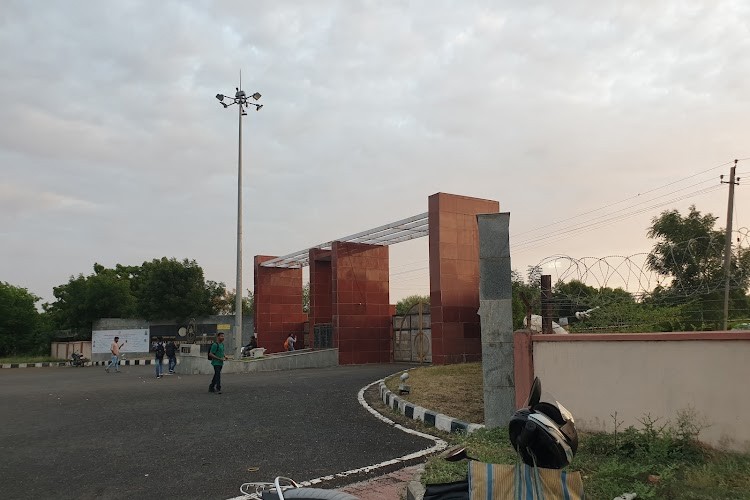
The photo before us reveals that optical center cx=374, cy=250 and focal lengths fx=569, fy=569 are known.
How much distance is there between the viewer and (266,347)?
3034 cm

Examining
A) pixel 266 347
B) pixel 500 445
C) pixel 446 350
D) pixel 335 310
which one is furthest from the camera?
pixel 266 347

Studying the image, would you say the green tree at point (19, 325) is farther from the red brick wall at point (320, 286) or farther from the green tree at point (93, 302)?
the red brick wall at point (320, 286)

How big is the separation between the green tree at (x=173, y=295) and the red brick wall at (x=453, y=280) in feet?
88.7

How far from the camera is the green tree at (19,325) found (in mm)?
44500

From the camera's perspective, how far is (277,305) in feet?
103

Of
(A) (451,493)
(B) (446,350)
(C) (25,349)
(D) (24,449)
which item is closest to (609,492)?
(A) (451,493)

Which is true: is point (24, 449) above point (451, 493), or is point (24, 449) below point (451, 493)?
below

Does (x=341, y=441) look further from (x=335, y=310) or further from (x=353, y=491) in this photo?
(x=335, y=310)

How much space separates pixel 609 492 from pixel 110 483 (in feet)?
15.1

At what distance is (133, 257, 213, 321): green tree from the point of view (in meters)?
41.1

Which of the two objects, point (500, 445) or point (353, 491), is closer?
point (353, 491)

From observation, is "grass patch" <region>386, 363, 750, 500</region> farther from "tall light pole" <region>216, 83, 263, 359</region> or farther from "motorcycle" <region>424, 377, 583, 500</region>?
"tall light pole" <region>216, 83, 263, 359</region>

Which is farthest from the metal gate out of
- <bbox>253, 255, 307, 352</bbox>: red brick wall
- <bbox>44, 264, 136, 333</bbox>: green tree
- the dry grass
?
<bbox>44, 264, 136, 333</bbox>: green tree

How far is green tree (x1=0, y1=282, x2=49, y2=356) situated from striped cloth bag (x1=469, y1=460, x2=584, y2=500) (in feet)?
166
